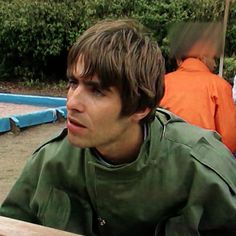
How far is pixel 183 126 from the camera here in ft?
5.63

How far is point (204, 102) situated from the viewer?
3174 mm

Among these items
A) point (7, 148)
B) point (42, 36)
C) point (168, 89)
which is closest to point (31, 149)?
point (7, 148)

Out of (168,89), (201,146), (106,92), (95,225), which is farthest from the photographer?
(168,89)

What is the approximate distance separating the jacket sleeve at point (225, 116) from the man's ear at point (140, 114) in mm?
→ 1582

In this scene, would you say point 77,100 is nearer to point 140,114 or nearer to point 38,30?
point 140,114

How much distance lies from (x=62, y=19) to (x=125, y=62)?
30.5 feet

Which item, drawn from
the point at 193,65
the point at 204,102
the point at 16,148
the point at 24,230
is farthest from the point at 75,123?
the point at 16,148

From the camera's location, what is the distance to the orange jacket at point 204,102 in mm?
3145

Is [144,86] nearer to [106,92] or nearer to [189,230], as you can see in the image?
[106,92]

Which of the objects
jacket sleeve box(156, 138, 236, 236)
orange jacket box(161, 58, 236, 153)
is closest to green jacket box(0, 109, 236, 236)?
jacket sleeve box(156, 138, 236, 236)

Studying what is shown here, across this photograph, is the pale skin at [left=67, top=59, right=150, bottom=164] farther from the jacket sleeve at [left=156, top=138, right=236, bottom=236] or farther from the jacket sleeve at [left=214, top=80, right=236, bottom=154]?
the jacket sleeve at [left=214, top=80, right=236, bottom=154]

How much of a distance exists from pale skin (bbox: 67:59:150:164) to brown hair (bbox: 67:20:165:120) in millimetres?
20

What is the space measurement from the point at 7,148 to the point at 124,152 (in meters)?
4.48

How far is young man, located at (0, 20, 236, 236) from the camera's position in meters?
1.53
